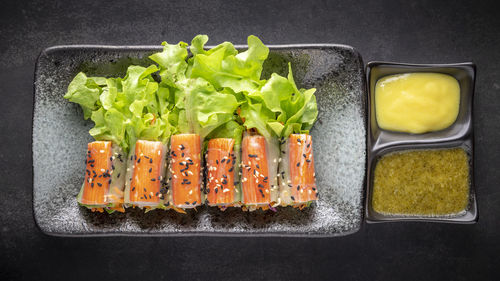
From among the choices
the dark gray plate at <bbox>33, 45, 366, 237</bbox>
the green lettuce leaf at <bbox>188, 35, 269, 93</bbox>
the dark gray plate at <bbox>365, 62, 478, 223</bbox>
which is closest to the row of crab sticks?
the dark gray plate at <bbox>33, 45, 366, 237</bbox>

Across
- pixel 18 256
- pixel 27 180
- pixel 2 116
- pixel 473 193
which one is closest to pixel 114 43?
pixel 2 116

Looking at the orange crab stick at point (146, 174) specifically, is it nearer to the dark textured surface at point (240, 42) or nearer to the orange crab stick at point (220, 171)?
the orange crab stick at point (220, 171)

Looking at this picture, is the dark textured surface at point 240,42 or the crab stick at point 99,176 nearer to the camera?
the crab stick at point 99,176

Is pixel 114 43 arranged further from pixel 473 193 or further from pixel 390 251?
pixel 473 193

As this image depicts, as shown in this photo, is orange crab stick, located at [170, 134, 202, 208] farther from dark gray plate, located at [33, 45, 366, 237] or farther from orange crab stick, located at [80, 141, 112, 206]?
orange crab stick, located at [80, 141, 112, 206]

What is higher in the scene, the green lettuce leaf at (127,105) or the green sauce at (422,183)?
the green lettuce leaf at (127,105)

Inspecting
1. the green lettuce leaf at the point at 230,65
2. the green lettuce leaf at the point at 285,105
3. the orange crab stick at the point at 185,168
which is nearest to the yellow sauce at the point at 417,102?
the green lettuce leaf at the point at 285,105

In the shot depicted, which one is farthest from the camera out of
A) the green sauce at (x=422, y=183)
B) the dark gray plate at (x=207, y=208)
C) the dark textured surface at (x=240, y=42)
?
the dark textured surface at (x=240, y=42)
